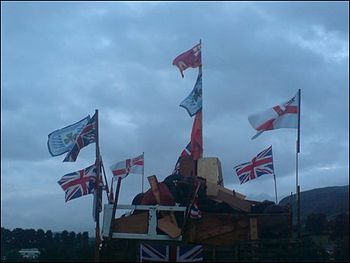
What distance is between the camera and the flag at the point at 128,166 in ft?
58.3

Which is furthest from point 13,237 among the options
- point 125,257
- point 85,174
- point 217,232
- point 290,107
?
point 290,107

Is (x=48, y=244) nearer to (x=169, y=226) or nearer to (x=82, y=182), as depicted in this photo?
(x=82, y=182)

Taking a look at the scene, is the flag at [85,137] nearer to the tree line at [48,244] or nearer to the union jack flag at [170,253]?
the tree line at [48,244]

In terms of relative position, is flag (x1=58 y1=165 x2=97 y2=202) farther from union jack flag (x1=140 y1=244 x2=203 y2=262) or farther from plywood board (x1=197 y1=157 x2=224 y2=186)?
union jack flag (x1=140 y1=244 x2=203 y2=262)

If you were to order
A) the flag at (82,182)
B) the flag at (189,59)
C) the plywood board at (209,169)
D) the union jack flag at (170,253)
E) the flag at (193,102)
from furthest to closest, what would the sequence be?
1. the flag at (189,59)
2. the flag at (193,102)
3. the flag at (82,182)
4. the plywood board at (209,169)
5. the union jack flag at (170,253)

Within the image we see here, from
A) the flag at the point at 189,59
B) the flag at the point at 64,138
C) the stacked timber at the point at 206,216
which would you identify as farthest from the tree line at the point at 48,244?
the flag at the point at 189,59

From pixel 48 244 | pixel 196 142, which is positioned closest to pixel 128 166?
pixel 196 142

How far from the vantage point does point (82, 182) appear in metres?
14.3

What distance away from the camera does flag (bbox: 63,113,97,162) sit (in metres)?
14.8

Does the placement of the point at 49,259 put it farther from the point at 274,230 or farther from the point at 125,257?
the point at 274,230

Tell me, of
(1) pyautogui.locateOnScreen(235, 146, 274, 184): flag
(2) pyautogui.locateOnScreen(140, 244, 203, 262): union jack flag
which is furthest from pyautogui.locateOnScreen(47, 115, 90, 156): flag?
(2) pyautogui.locateOnScreen(140, 244, 203, 262): union jack flag

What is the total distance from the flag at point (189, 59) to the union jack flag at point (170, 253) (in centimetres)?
889

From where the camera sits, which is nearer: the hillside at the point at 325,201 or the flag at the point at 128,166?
the hillside at the point at 325,201

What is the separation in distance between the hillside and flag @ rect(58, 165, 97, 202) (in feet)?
13.1
